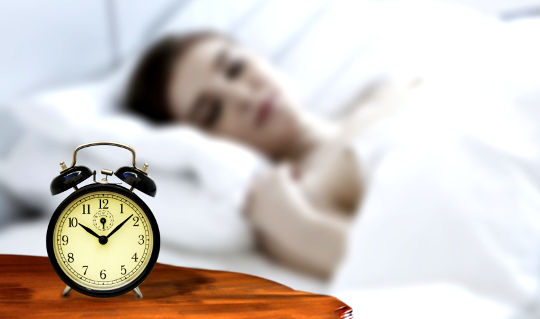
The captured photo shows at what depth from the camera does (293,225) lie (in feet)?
2.71

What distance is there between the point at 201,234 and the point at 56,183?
38 centimetres

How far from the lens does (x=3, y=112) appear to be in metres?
0.84

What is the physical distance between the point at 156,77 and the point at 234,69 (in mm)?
122

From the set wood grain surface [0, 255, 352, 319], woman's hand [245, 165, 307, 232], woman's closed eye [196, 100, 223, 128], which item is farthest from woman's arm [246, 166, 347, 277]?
wood grain surface [0, 255, 352, 319]

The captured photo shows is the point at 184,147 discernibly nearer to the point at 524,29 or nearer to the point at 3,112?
the point at 3,112

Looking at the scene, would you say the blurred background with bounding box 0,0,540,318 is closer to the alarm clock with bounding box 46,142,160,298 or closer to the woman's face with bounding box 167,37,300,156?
the woman's face with bounding box 167,37,300,156

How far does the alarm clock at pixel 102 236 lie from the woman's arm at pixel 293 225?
354mm

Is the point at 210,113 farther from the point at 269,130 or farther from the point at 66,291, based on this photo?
the point at 66,291

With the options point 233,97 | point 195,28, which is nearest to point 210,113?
point 233,97

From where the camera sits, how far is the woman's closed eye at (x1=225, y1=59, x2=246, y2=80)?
2.95 ft

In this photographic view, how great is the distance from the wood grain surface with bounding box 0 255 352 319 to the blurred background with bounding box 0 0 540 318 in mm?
269

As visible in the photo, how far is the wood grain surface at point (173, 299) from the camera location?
0.46 meters

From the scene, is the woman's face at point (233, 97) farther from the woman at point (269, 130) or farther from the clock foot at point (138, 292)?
the clock foot at point (138, 292)

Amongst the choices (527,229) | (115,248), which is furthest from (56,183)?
(527,229)
